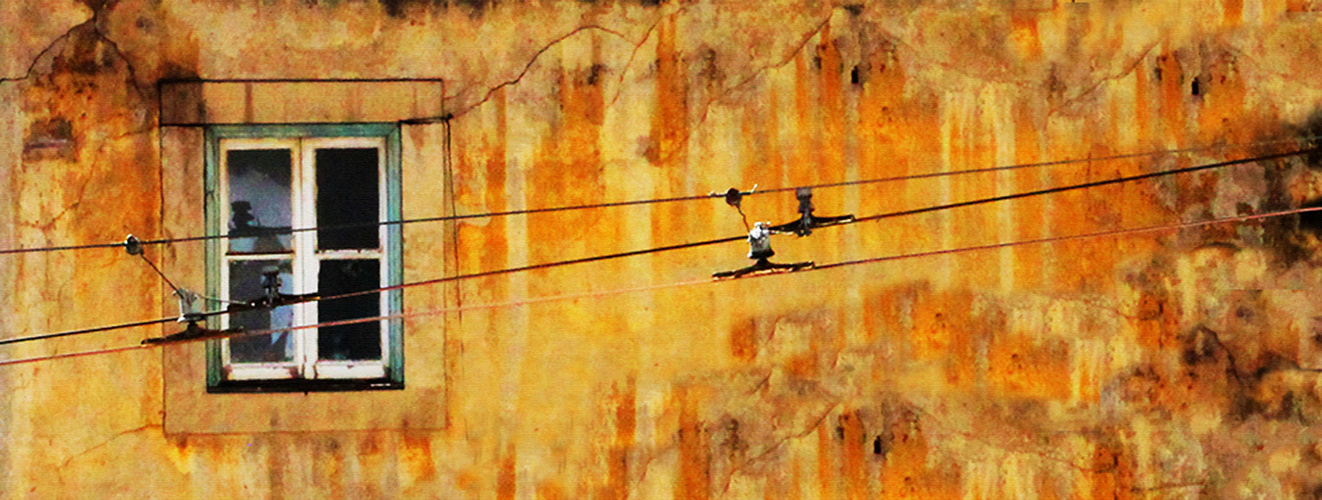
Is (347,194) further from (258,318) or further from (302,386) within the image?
(302,386)

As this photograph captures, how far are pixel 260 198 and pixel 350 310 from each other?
81 cm

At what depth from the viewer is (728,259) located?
593 centimetres

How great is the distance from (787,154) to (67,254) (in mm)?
4096

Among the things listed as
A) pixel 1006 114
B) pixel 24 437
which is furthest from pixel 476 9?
pixel 24 437

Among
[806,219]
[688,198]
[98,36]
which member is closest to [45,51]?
[98,36]

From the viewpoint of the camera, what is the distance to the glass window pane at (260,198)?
19.7ft

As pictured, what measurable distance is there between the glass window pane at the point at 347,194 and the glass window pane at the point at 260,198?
7.6 inches

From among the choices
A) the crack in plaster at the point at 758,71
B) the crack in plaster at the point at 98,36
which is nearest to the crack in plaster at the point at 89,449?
the crack in plaster at the point at 98,36

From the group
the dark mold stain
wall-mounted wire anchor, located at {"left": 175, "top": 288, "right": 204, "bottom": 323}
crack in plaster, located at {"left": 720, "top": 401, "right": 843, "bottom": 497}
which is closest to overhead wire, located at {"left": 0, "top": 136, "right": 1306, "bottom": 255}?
wall-mounted wire anchor, located at {"left": 175, "top": 288, "right": 204, "bottom": 323}

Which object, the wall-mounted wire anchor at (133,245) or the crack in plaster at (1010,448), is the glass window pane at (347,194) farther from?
the crack in plaster at (1010,448)

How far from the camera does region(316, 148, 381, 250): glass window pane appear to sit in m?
6.02

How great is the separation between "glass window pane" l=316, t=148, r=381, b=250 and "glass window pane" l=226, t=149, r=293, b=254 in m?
0.19

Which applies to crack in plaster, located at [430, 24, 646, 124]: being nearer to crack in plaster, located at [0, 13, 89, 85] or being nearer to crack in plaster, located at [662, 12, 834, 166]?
crack in plaster, located at [662, 12, 834, 166]

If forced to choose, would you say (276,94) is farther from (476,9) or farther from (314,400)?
(314,400)
